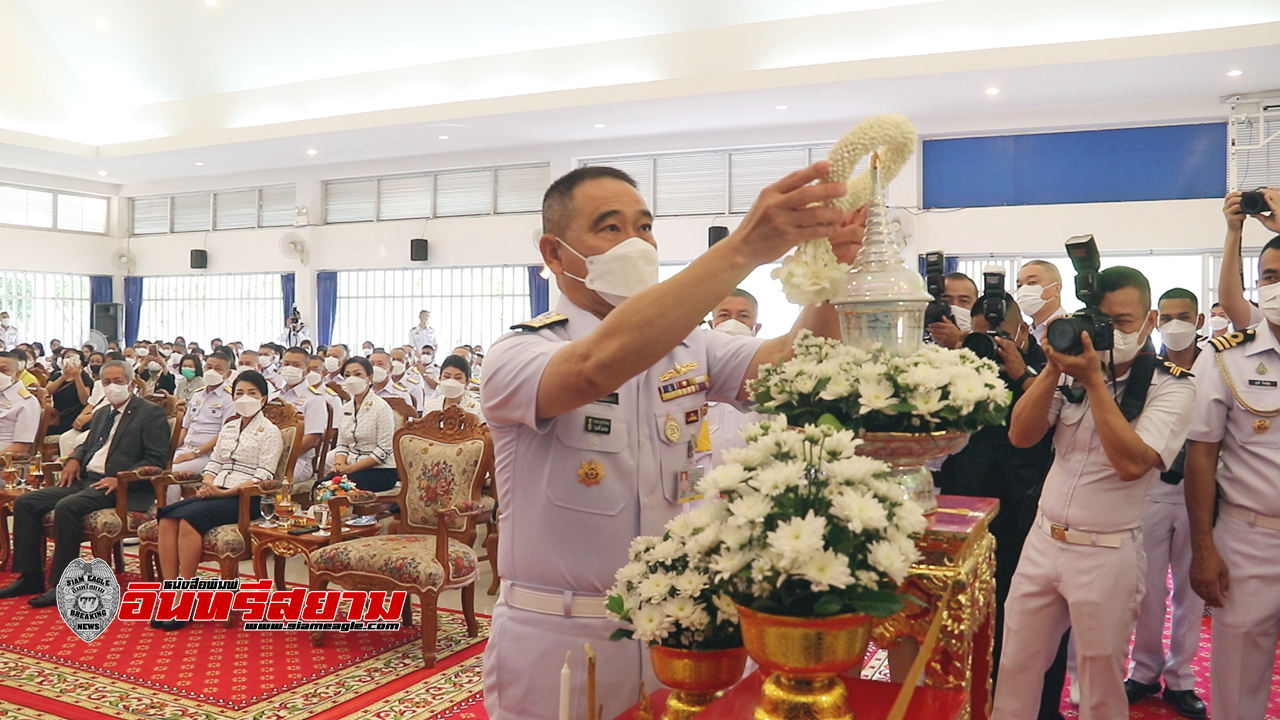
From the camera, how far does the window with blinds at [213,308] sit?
57.7 ft

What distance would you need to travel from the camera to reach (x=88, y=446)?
5.94m

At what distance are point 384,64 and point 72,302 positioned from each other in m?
9.55

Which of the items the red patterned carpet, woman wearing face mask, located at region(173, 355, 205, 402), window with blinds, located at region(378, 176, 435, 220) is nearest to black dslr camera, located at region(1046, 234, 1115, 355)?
the red patterned carpet

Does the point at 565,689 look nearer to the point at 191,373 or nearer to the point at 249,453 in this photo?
the point at 249,453

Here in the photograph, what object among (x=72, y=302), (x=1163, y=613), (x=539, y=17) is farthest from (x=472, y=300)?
(x=1163, y=613)

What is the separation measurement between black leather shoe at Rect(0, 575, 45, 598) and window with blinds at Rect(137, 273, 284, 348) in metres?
12.4

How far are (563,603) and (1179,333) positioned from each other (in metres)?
3.77

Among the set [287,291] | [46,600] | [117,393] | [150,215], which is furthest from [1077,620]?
[150,215]

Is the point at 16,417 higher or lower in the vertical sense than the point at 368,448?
higher

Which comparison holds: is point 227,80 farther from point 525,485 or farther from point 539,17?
point 525,485

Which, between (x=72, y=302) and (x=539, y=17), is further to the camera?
(x=72, y=302)

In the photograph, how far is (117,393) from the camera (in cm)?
594

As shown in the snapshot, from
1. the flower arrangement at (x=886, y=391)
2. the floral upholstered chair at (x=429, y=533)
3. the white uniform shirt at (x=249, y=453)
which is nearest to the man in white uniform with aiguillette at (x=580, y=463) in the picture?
the flower arrangement at (x=886, y=391)

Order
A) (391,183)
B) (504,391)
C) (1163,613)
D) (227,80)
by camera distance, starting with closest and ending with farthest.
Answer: (504,391), (1163,613), (227,80), (391,183)
